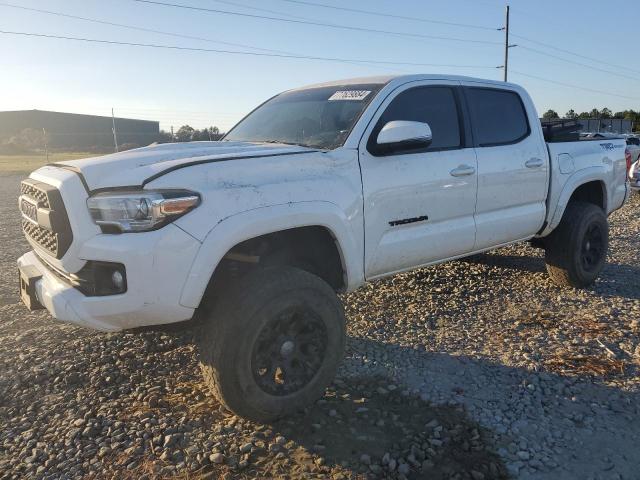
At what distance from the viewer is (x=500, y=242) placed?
454 cm

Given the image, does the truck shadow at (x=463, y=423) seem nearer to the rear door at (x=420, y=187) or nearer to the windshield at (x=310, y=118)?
the rear door at (x=420, y=187)

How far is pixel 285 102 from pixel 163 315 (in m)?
2.42

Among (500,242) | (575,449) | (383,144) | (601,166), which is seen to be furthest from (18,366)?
(601,166)

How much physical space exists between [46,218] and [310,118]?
1928 mm

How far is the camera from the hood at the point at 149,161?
270 cm

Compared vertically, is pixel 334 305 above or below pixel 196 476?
above

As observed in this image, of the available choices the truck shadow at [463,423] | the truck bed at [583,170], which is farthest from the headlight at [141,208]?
the truck bed at [583,170]

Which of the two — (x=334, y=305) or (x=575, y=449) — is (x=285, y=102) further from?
(x=575, y=449)

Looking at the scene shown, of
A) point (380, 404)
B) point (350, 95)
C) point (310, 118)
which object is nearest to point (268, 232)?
point (380, 404)

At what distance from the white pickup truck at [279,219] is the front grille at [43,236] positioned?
20 millimetres

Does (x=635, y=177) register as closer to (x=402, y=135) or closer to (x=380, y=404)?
(x=402, y=135)

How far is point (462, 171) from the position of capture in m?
3.98

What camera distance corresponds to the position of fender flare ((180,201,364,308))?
2633 millimetres

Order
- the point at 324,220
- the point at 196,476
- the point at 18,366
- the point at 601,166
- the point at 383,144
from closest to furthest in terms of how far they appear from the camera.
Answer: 1. the point at 196,476
2. the point at 324,220
3. the point at 383,144
4. the point at 18,366
5. the point at 601,166
